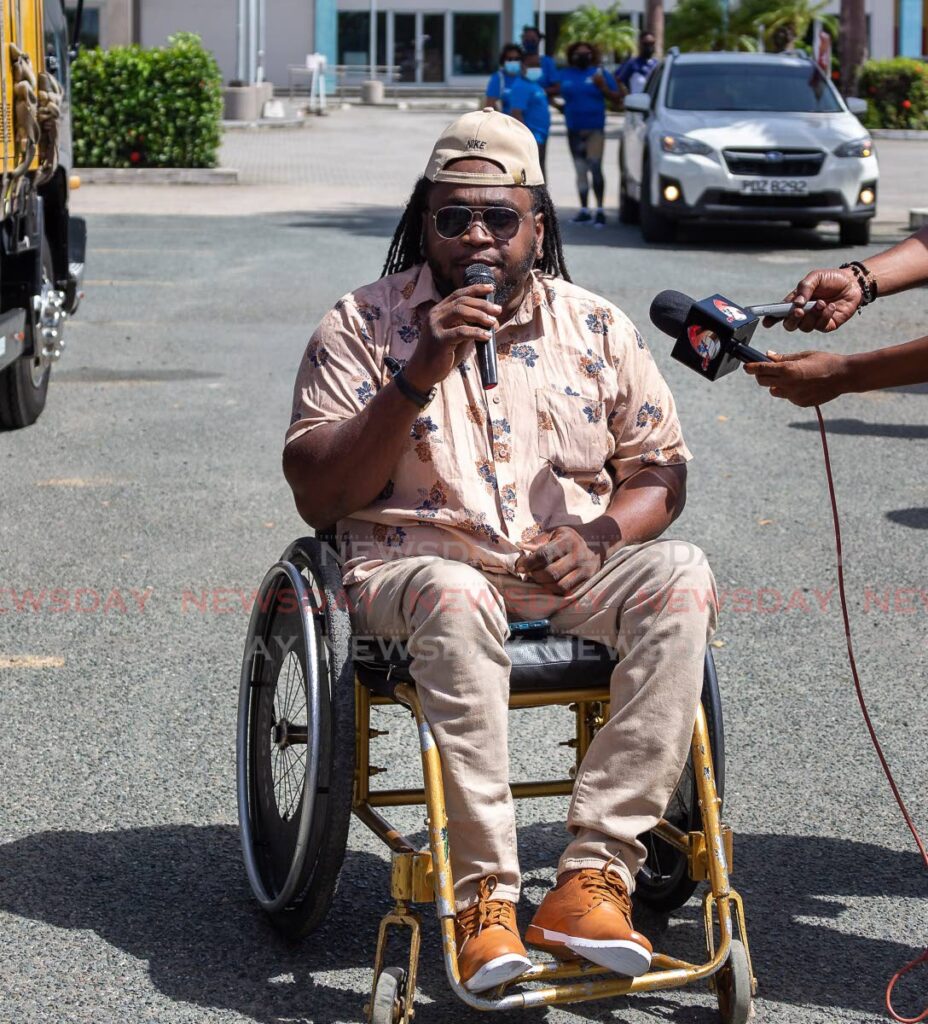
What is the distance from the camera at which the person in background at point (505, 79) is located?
1861 centimetres

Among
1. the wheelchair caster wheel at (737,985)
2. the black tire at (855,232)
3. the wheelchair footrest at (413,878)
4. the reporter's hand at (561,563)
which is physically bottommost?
the wheelchair caster wheel at (737,985)

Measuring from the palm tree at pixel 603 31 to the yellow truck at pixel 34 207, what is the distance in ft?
140

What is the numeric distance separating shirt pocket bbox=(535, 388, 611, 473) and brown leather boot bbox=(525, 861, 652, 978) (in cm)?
93

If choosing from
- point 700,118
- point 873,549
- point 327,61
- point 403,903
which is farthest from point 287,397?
point 327,61

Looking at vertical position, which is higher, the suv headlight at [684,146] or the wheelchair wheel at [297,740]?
the suv headlight at [684,146]

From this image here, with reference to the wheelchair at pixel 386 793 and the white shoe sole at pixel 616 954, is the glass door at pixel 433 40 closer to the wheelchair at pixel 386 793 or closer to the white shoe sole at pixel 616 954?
the wheelchair at pixel 386 793

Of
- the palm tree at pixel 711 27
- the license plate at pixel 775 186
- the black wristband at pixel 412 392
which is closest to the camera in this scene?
the black wristband at pixel 412 392

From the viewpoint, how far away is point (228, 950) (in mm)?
3594

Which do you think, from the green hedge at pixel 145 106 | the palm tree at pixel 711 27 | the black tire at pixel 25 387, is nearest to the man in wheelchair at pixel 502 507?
the black tire at pixel 25 387

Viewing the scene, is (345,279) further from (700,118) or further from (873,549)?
(873,549)

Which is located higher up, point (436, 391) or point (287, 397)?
point (436, 391)

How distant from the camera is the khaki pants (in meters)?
3.22

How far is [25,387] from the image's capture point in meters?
8.88

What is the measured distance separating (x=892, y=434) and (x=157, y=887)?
20.0 ft
